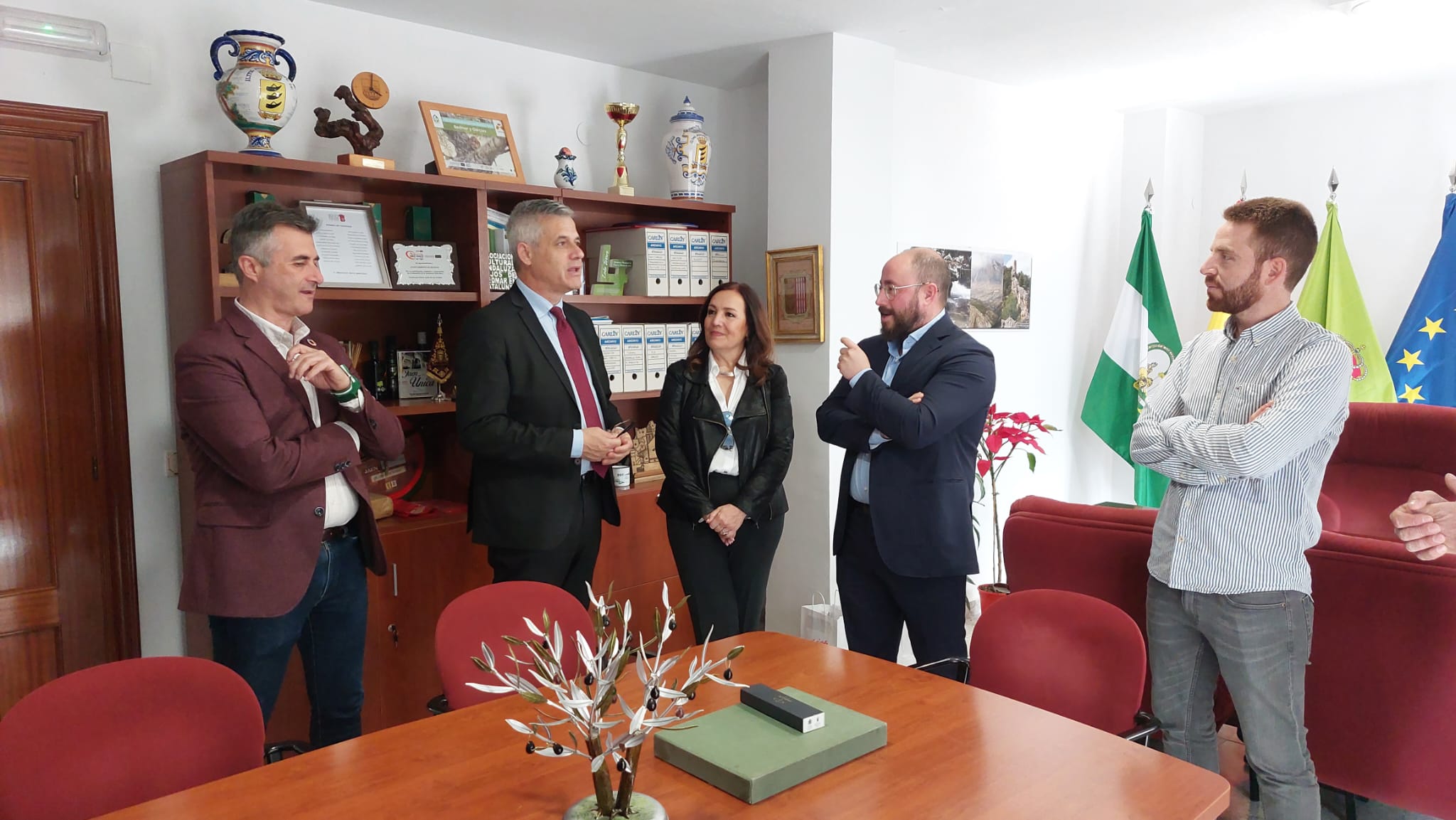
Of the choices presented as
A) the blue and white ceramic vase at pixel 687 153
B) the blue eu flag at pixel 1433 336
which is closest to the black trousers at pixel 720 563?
the blue and white ceramic vase at pixel 687 153

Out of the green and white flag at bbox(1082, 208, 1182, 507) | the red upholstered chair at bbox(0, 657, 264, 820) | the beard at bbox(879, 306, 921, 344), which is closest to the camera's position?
the red upholstered chair at bbox(0, 657, 264, 820)

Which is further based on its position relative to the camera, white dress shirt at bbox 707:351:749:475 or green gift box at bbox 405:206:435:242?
green gift box at bbox 405:206:435:242

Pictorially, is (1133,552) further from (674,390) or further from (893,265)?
(674,390)

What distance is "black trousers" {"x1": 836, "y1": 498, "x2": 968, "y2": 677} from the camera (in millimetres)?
2631

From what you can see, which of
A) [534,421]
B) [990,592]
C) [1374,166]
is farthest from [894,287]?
[1374,166]

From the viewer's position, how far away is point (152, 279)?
3.11 m

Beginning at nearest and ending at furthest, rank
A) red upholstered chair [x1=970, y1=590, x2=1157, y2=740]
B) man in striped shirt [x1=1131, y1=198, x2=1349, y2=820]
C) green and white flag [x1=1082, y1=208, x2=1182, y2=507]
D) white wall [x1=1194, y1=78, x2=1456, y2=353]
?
red upholstered chair [x1=970, y1=590, x2=1157, y2=740] → man in striped shirt [x1=1131, y1=198, x2=1349, y2=820] → white wall [x1=1194, y1=78, x2=1456, y2=353] → green and white flag [x1=1082, y1=208, x2=1182, y2=507]

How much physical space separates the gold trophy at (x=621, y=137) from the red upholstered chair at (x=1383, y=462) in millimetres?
3317

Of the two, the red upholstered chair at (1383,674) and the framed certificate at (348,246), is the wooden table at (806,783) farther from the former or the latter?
the framed certificate at (348,246)

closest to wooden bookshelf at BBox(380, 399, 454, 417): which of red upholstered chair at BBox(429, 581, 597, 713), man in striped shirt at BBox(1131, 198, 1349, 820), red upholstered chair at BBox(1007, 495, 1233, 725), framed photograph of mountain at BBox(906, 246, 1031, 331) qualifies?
red upholstered chair at BBox(429, 581, 597, 713)

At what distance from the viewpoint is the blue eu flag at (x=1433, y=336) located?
4.60 metres

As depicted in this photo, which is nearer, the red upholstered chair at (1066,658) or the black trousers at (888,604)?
the red upholstered chair at (1066,658)

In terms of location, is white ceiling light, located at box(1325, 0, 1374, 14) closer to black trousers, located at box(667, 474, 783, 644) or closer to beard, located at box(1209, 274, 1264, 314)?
beard, located at box(1209, 274, 1264, 314)

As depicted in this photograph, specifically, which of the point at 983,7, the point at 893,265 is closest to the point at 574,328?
the point at 893,265
